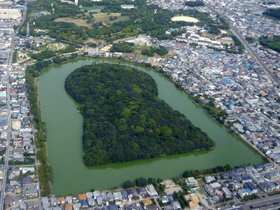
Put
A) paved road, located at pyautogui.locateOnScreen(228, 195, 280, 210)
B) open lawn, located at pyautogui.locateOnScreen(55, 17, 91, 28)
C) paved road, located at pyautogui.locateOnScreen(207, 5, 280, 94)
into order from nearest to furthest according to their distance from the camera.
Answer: paved road, located at pyautogui.locateOnScreen(228, 195, 280, 210) < paved road, located at pyautogui.locateOnScreen(207, 5, 280, 94) < open lawn, located at pyautogui.locateOnScreen(55, 17, 91, 28)

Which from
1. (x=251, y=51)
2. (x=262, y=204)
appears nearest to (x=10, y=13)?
(x=251, y=51)

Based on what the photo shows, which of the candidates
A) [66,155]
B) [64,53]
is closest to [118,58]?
[64,53]

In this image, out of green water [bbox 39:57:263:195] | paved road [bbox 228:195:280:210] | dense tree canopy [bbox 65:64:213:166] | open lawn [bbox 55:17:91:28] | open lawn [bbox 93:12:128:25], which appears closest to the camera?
paved road [bbox 228:195:280:210]

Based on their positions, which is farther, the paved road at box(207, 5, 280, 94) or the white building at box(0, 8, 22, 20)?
the white building at box(0, 8, 22, 20)

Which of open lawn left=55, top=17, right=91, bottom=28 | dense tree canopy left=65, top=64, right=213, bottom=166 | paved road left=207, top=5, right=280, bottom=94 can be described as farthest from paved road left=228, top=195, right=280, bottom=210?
open lawn left=55, top=17, right=91, bottom=28

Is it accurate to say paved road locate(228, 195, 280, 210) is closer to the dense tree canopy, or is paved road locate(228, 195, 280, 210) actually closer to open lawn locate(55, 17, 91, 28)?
the dense tree canopy

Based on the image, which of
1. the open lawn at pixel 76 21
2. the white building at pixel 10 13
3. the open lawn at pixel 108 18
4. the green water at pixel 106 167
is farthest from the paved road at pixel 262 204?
the white building at pixel 10 13
